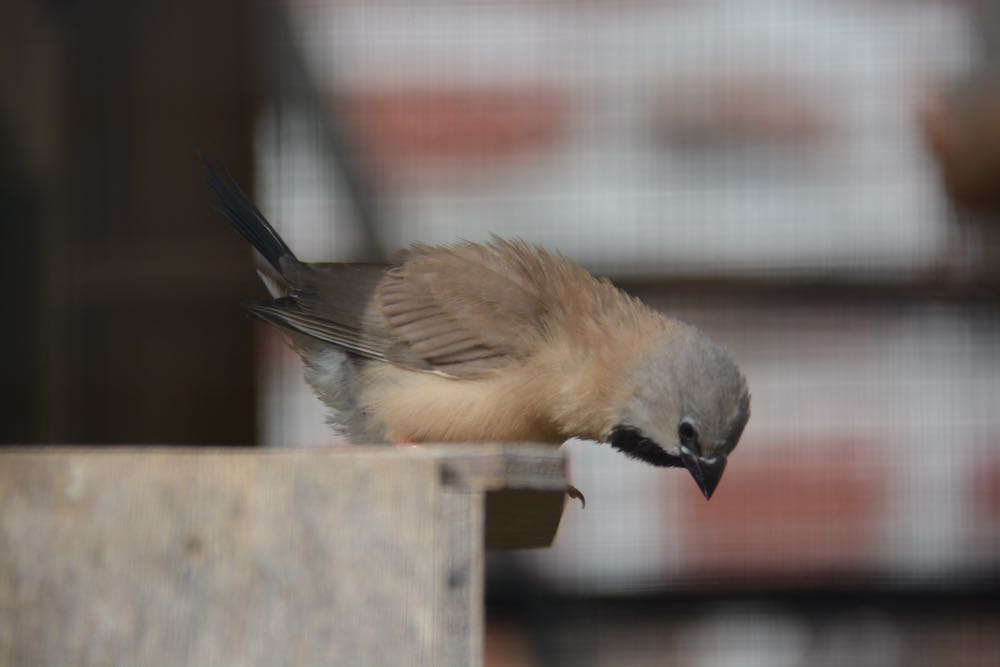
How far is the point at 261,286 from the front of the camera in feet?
10.4

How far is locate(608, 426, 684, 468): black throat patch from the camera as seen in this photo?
2.30 metres

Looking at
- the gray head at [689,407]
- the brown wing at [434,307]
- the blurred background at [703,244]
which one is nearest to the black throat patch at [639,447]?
the gray head at [689,407]

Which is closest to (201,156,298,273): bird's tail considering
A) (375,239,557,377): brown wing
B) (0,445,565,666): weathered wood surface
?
(375,239,557,377): brown wing

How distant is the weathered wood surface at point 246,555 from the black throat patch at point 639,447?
95 cm

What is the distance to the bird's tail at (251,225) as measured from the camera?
2592 millimetres

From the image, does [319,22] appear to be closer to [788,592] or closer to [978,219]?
[978,219]

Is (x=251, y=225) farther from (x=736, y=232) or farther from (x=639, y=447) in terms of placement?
(x=736, y=232)

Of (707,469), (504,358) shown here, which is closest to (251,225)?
(504,358)

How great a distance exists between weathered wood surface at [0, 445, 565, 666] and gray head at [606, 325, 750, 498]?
900 mm

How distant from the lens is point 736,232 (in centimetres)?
358

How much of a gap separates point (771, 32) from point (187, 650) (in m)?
2.91

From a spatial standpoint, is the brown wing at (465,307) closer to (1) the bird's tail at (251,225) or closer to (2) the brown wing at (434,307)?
(2) the brown wing at (434,307)

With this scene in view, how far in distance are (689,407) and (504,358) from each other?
331mm

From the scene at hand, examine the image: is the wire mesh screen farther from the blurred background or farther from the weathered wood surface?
the weathered wood surface
